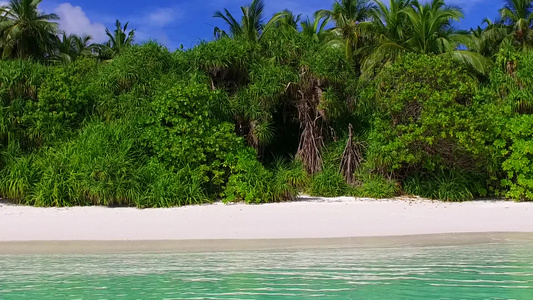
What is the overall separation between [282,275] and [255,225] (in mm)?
4344

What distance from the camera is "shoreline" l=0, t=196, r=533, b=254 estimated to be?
29.7 ft

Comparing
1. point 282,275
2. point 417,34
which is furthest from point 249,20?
point 282,275

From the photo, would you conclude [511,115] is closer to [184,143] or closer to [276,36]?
[276,36]

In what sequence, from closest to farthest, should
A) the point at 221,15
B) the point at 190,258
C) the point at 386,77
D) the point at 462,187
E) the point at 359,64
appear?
the point at 190,258 → the point at 462,187 → the point at 386,77 → the point at 221,15 → the point at 359,64

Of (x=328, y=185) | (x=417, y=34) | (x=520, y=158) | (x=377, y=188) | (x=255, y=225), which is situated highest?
(x=417, y=34)

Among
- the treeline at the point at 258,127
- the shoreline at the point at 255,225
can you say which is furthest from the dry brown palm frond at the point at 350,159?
the shoreline at the point at 255,225

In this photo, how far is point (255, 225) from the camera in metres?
10.5

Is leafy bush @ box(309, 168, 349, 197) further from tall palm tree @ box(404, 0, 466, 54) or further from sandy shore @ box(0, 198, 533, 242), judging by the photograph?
tall palm tree @ box(404, 0, 466, 54)

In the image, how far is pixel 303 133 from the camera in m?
16.5

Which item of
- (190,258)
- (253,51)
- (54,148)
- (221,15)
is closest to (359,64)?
(221,15)

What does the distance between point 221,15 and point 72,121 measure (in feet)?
24.2

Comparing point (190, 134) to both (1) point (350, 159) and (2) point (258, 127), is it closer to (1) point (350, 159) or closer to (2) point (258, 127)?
(2) point (258, 127)

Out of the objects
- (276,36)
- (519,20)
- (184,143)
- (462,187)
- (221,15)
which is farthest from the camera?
(519,20)

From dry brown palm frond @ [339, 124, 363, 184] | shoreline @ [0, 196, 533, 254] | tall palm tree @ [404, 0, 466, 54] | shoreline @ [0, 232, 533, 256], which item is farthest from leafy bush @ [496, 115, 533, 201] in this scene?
tall palm tree @ [404, 0, 466, 54]
